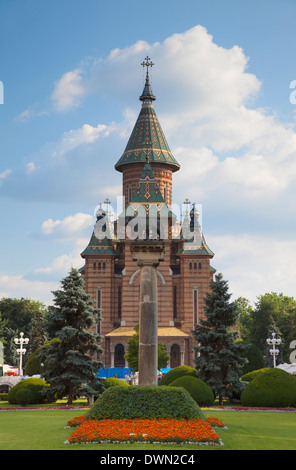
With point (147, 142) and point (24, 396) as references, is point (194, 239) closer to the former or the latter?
Answer: point (147, 142)

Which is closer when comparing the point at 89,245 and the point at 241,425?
the point at 241,425

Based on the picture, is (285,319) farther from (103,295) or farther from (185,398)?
(185,398)

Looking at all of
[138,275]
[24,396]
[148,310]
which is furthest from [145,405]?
[138,275]

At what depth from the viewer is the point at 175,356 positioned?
67312 millimetres

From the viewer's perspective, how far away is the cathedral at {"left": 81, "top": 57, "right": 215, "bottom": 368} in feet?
219

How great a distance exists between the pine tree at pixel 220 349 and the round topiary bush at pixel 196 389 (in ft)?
14.3

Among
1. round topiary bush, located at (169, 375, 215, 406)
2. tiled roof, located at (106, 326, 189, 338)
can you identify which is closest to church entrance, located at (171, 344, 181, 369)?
tiled roof, located at (106, 326, 189, 338)

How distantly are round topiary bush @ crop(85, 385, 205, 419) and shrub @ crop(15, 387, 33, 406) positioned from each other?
15.1 metres

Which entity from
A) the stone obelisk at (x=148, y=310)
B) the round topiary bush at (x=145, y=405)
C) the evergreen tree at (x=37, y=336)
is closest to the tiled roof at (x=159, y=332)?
the evergreen tree at (x=37, y=336)

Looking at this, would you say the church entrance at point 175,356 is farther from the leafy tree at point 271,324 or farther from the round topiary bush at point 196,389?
the round topiary bush at point 196,389

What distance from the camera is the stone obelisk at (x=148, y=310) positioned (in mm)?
20197

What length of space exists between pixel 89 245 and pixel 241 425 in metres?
51.8
